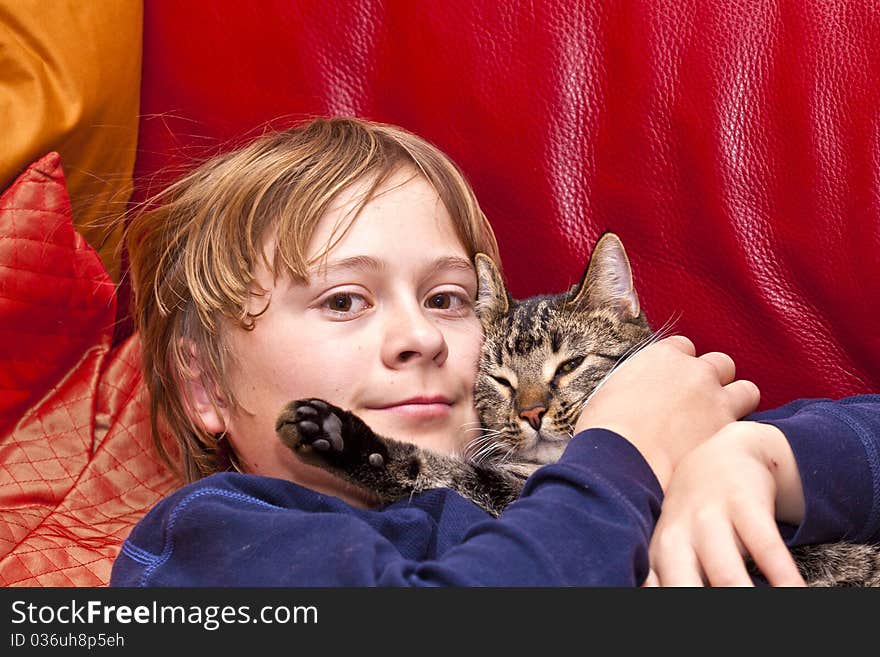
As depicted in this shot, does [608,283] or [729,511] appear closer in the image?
[729,511]

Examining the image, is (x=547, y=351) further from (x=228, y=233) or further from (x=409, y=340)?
(x=228, y=233)

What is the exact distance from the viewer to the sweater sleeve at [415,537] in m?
0.86

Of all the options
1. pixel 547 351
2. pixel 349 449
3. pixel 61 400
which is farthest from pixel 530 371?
pixel 61 400

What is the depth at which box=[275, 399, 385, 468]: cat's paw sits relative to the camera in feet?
3.42

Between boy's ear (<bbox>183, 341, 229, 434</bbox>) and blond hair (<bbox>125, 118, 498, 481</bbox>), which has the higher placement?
blond hair (<bbox>125, 118, 498, 481</bbox>)

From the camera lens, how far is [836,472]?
1063 mm

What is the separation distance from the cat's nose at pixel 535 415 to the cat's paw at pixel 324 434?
30 centimetres

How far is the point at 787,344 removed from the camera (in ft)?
4.50

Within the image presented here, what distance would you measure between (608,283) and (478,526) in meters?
0.54

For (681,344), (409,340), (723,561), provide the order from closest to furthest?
(723,561)
(409,340)
(681,344)

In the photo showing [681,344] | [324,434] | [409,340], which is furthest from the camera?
[681,344]

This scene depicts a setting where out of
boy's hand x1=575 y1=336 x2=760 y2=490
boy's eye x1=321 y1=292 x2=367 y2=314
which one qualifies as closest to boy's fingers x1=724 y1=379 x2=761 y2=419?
boy's hand x1=575 y1=336 x2=760 y2=490

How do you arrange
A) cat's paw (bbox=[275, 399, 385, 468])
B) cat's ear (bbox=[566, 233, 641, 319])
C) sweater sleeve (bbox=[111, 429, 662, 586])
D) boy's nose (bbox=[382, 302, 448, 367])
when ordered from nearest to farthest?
sweater sleeve (bbox=[111, 429, 662, 586]), cat's paw (bbox=[275, 399, 385, 468]), boy's nose (bbox=[382, 302, 448, 367]), cat's ear (bbox=[566, 233, 641, 319])

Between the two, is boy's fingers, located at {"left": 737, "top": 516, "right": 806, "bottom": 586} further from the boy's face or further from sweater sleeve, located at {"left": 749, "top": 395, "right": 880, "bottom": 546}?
the boy's face
